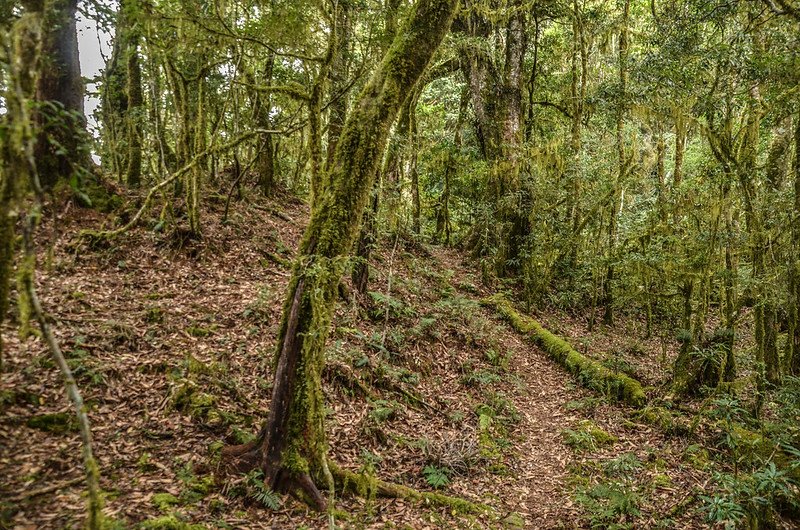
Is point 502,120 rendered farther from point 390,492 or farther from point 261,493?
point 261,493

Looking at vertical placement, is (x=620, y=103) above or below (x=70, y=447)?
above

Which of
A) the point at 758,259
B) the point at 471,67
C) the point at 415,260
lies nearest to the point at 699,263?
the point at 758,259

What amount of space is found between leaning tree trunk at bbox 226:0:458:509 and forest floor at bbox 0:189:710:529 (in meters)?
0.39

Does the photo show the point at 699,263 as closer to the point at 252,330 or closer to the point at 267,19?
the point at 252,330

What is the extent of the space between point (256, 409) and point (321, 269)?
249cm

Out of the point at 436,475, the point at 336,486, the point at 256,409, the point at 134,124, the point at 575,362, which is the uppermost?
the point at 134,124

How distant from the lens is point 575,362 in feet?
37.3

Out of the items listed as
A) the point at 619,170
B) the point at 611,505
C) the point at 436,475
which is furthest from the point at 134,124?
the point at 619,170

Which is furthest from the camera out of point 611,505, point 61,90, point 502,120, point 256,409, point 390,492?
point 502,120

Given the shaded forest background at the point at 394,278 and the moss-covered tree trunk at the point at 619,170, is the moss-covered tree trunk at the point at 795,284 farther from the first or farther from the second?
the moss-covered tree trunk at the point at 619,170

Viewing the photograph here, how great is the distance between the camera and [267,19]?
338 inches

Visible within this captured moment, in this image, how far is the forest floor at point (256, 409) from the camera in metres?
4.62

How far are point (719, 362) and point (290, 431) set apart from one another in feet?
28.9

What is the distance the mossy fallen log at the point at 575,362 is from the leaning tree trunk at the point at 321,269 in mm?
7286
